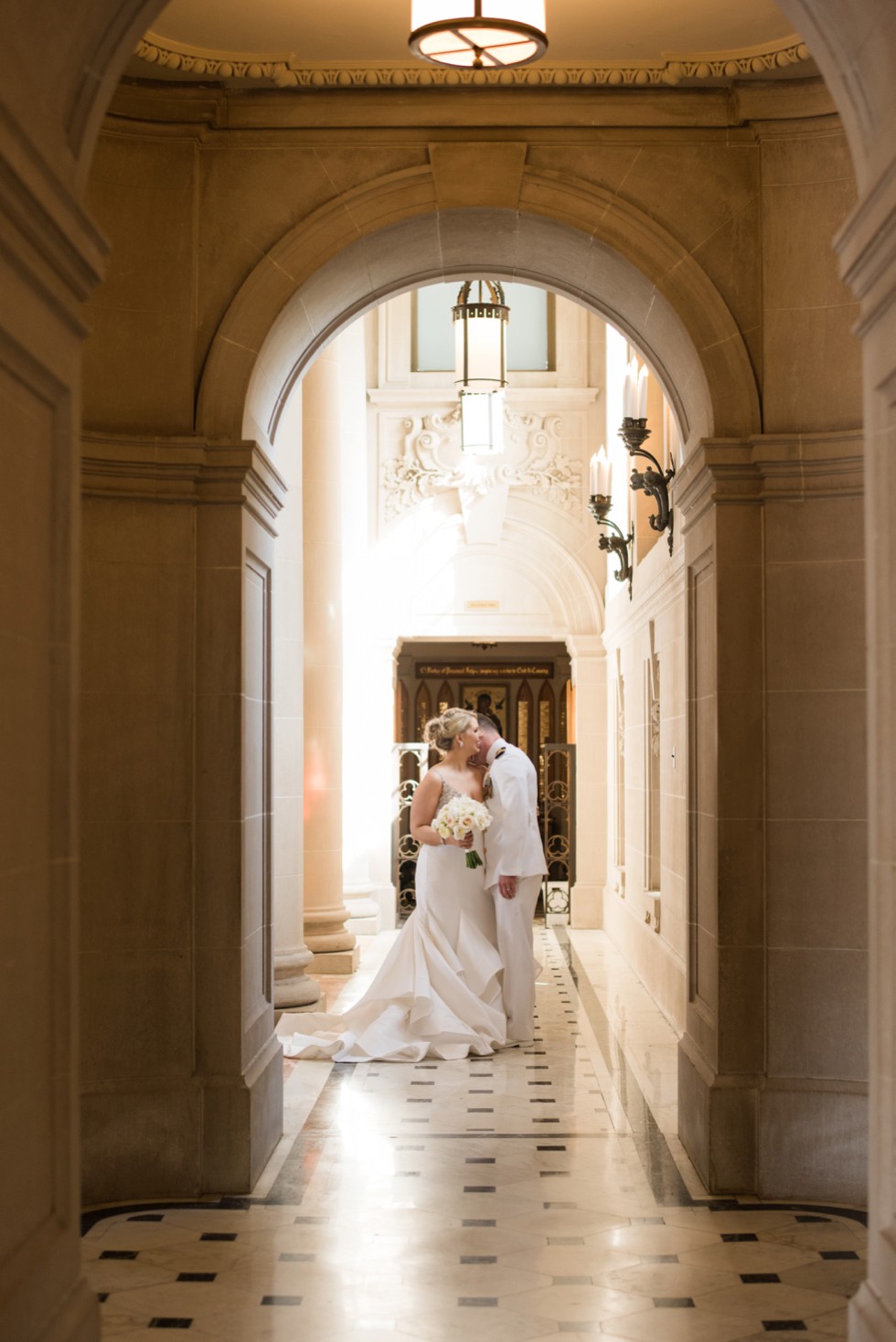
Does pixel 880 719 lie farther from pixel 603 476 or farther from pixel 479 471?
pixel 479 471

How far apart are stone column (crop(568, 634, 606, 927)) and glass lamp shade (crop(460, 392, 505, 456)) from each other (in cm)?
468

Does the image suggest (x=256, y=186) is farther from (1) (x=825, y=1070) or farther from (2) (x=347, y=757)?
(2) (x=347, y=757)

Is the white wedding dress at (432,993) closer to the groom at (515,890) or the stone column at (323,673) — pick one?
the groom at (515,890)

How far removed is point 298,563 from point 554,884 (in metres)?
9.14

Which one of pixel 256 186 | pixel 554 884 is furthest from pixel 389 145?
pixel 554 884

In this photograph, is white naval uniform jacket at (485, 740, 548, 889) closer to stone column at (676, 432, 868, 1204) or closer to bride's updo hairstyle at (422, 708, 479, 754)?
bride's updo hairstyle at (422, 708, 479, 754)

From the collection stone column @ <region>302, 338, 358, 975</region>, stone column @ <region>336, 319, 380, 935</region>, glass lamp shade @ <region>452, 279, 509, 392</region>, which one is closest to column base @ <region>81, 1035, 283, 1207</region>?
stone column @ <region>302, 338, 358, 975</region>

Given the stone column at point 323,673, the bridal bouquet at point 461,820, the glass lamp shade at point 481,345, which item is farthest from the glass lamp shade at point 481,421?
the bridal bouquet at point 461,820

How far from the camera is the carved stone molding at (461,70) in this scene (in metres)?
6.05

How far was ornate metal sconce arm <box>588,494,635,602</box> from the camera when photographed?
12320 mm

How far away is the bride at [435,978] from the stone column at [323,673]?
2455mm

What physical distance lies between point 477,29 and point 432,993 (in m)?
5.94

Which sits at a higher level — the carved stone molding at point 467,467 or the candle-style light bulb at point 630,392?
the carved stone molding at point 467,467

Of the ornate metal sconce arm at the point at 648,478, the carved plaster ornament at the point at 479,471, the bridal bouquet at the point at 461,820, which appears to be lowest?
the bridal bouquet at the point at 461,820
